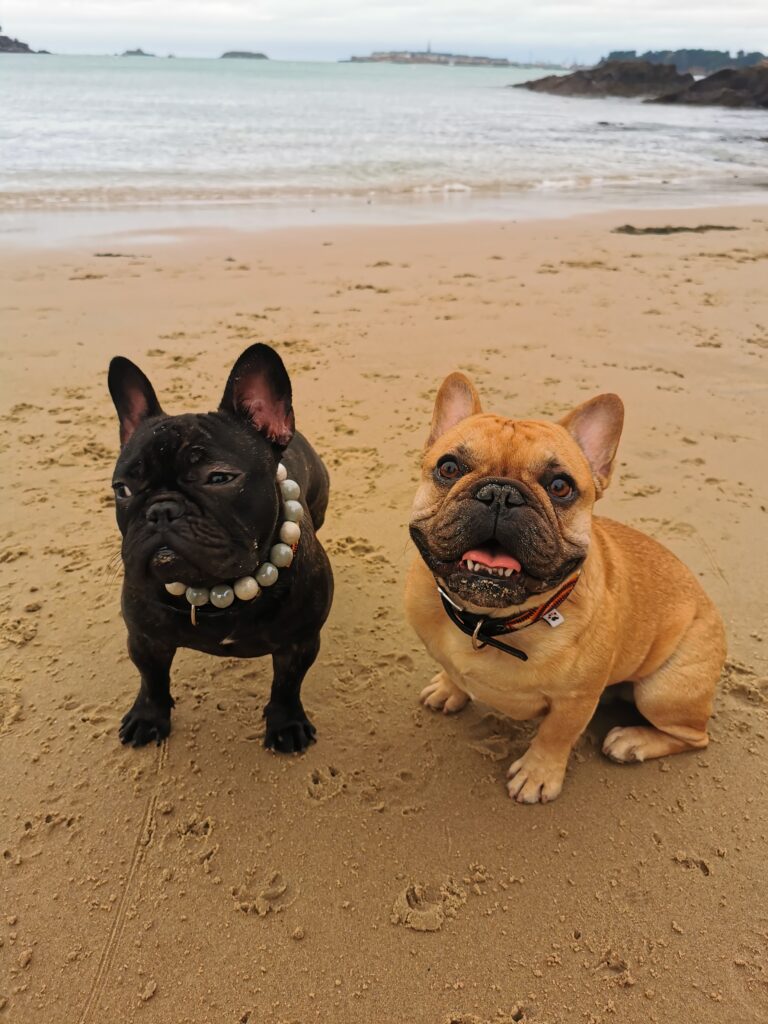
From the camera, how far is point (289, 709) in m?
2.51

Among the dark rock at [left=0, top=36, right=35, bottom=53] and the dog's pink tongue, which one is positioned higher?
the dark rock at [left=0, top=36, right=35, bottom=53]

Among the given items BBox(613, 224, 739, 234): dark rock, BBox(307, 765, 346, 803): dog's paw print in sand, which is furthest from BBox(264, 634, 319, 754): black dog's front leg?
BBox(613, 224, 739, 234): dark rock

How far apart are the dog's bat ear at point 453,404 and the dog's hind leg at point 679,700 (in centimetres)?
104

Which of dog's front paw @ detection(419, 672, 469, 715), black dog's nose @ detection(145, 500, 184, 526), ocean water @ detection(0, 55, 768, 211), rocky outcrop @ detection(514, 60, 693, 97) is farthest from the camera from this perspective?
rocky outcrop @ detection(514, 60, 693, 97)

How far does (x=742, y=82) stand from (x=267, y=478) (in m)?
54.6

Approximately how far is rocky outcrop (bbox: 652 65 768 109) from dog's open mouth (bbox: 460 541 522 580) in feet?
169

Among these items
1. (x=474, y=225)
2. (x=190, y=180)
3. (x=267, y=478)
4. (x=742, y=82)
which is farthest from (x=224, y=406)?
(x=742, y=82)

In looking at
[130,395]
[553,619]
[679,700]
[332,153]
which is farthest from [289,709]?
[332,153]

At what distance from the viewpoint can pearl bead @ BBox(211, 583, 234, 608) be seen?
2.06 meters

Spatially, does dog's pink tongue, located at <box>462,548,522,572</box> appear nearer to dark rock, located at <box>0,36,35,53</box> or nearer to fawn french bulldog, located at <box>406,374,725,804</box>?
fawn french bulldog, located at <box>406,374,725,804</box>

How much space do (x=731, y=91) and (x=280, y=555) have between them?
53010 mm

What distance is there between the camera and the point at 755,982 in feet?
6.07

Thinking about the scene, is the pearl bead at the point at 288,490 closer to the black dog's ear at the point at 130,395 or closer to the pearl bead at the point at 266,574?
the pearl bead at the point at 266,574

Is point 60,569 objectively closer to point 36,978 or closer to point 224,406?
point 224,406
